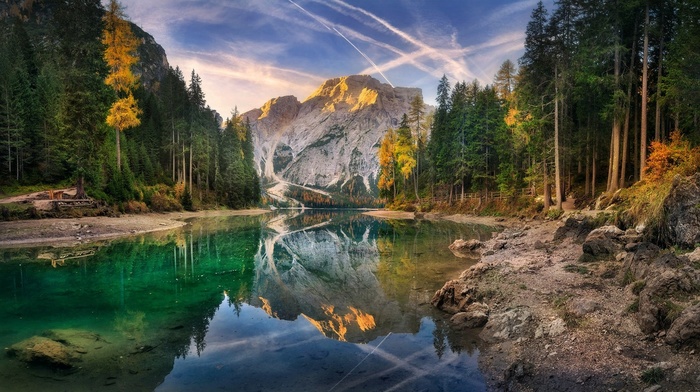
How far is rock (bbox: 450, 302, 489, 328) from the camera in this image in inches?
351

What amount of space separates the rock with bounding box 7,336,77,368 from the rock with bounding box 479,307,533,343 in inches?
353

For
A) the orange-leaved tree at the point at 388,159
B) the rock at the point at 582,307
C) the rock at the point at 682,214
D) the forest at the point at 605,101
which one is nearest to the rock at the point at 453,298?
the rock at the point at 582,307

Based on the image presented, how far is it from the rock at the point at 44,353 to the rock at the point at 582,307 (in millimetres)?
10752

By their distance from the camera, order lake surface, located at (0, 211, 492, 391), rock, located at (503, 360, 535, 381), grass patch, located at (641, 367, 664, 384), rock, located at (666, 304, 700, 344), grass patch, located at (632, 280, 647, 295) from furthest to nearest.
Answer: grass patch, located at (632, 280, 647, 295) → lake surface, located at (0, 211, 492, 391) → rock, located at (503, 360, 535, 381) → rock, located at (666, 304, 700, 344) → grass patch, located at (641, 367, 664, 384)

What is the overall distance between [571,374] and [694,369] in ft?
5.09

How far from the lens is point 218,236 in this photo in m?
29.2

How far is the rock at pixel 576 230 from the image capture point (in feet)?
53.1

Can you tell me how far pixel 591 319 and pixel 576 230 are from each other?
11944 millimetres

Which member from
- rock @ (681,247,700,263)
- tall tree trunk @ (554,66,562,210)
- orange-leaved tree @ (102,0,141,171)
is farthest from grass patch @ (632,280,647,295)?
orange-leaved tree @ (102,0,141,171)

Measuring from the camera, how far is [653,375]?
16.5 ft

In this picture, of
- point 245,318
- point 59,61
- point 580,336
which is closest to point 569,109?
point 580,336

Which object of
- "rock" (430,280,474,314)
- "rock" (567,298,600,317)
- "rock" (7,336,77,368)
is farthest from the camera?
"rock" (430,280,474,314)

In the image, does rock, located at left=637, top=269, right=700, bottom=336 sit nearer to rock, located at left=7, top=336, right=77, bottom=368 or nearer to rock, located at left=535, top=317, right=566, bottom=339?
rock, located at left=535, top=317, right=566, bottom=339

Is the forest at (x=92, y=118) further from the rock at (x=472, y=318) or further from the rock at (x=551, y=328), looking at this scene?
the rock at (x=551, y=328)
